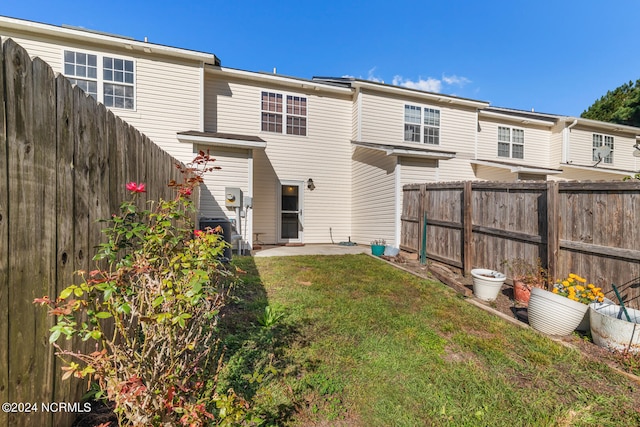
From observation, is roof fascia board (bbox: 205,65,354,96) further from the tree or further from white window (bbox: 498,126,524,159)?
the tree

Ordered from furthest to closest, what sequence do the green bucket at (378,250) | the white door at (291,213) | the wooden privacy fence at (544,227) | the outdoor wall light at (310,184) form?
the outdoor wall light at (310,184) < the white door at (291,213) < the green bucket at (378,250) < the wooden privacy fence at (544,227)

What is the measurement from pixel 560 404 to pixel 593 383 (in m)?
0.63

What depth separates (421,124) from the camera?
1142 cm

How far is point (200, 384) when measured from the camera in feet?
5.16

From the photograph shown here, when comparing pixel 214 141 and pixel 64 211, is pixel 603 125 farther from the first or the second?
pixel 64 211

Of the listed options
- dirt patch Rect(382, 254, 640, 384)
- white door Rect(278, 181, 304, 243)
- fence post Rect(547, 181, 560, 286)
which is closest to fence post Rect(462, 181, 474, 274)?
dirt patch Rect(382, 254, 640, 384)

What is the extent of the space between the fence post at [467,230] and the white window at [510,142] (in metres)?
8.78

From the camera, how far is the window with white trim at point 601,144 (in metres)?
13.7

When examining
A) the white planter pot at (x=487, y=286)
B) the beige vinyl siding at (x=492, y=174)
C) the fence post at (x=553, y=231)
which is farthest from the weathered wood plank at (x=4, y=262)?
the beige vinyl siding at (x=492, y=174)

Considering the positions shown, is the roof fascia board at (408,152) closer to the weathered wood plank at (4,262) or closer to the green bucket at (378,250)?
the green bucket at (378,250)

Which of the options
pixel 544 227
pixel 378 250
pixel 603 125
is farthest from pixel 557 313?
pixel 603 125

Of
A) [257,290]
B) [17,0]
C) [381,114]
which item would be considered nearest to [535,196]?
[257,290]

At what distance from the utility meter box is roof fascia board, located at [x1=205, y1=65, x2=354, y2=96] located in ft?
13.8

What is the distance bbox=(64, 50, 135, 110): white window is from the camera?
7.77 meters
